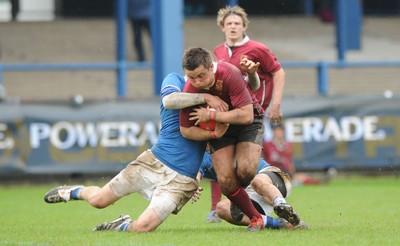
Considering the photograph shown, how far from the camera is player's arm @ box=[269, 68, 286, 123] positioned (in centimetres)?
1116

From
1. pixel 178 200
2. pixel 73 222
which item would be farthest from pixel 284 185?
pixel 73 222

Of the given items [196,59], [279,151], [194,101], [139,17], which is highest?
[196,59]

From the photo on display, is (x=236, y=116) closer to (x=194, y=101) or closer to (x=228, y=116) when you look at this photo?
(x=228, y=116)

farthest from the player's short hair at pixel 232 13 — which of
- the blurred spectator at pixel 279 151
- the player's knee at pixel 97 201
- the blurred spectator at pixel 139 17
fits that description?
the blurred spectator at pixel 139 17

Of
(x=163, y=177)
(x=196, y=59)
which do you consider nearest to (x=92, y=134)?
(x=163, y=177)

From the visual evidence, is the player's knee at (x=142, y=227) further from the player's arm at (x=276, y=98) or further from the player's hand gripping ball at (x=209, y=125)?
the player's arm at (x=276, y=98)

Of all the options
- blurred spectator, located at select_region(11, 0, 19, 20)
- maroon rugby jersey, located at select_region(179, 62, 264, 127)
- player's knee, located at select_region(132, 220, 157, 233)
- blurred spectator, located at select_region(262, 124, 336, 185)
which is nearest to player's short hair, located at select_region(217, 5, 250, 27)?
maroon rugby jersey, located at select_region(179, 62, 264, 127)

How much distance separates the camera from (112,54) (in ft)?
100

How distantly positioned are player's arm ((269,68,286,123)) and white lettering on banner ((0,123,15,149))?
781 centimetres

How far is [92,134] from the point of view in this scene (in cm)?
1850

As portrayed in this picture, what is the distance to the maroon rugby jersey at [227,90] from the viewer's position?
952 centimetres

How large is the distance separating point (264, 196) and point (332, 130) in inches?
365

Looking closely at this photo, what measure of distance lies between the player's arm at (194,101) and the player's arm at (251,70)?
0.37m

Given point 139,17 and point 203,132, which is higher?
point 203,132
